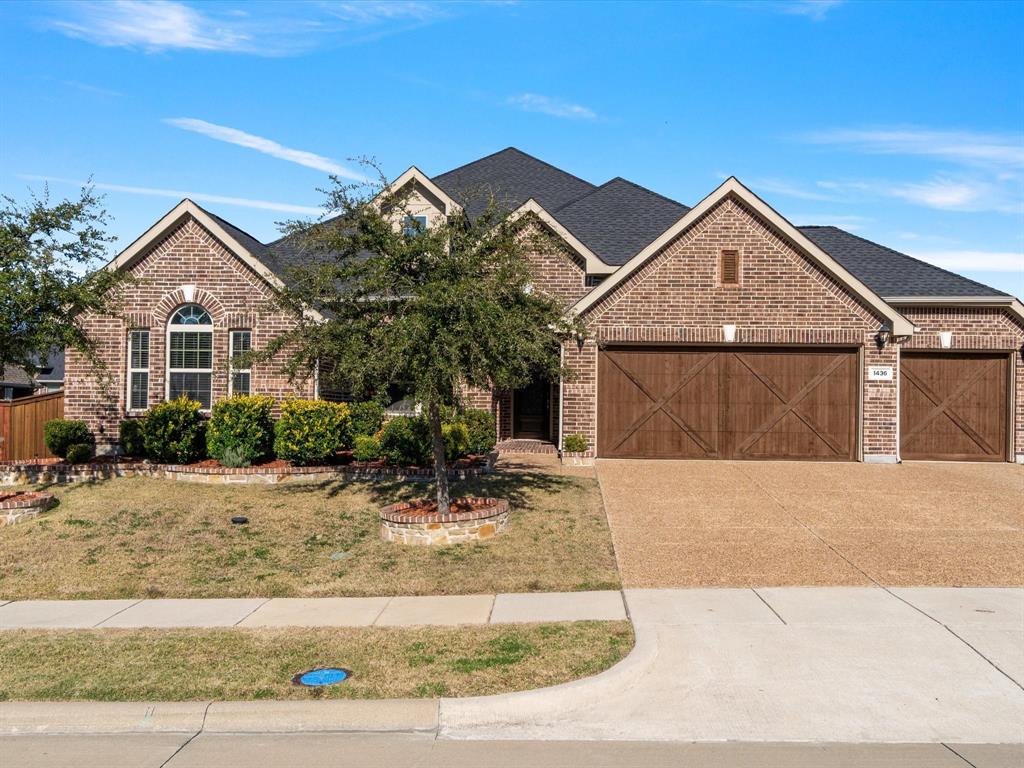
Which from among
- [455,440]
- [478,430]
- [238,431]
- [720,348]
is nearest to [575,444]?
[478,430]

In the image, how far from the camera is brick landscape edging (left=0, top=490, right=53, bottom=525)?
1321 cm

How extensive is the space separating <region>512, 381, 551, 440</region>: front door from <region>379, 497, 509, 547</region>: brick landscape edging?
30.9 feet

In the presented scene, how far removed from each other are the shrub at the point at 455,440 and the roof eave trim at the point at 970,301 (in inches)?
391

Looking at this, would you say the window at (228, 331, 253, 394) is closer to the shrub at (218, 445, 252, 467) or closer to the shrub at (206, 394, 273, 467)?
the shrub at (206, 394, 273, 467)

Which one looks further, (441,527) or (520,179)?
(520,179)

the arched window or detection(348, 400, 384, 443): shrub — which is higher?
the arched window

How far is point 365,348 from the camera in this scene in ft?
36.0

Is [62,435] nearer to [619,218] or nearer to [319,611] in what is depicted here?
[319,611]

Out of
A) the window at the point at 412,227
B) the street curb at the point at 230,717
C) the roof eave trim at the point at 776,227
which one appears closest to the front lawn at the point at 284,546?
the street curb at the point at 230,717

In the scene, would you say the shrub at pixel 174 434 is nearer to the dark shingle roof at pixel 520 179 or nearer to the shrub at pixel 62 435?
the shrub at pixel 62 435

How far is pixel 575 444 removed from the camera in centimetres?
1700

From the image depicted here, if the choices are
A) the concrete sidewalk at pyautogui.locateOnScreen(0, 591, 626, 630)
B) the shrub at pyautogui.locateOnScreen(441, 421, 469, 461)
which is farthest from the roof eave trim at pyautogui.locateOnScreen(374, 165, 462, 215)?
the concrete sidewalk at pyautogui.locateOnScreen(0, 591, 626, 630)

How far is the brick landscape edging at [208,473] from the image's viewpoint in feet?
50.0

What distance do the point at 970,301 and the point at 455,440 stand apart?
37.9 feet
